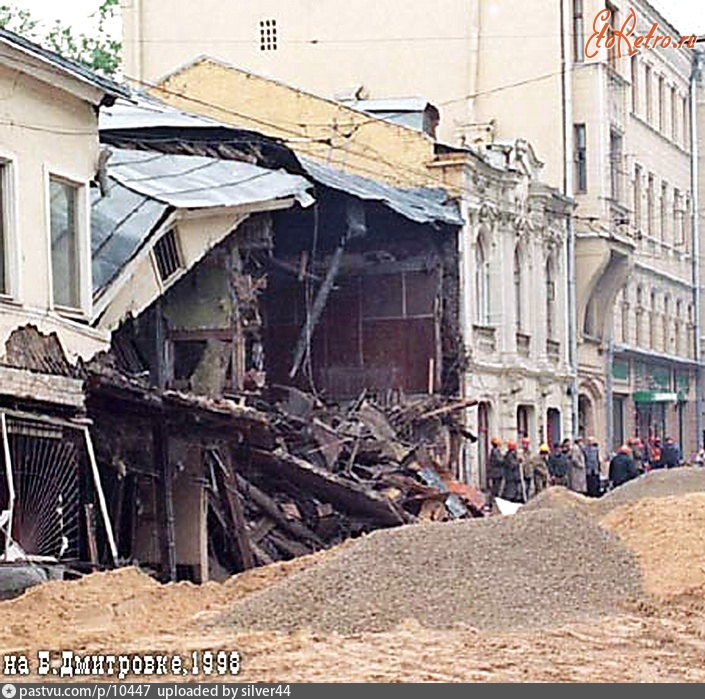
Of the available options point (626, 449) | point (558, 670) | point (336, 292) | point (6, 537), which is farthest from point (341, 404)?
point (558, 670)

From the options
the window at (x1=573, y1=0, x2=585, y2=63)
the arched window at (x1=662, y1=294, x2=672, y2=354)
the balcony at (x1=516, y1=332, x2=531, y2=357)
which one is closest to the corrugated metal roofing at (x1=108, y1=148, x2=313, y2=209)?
the balcony at (x1=516, y1=332, x2=531, y2=357)

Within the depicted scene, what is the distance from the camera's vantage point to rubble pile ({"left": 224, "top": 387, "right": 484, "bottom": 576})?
82.7 ft

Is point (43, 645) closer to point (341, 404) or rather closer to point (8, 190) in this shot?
point (8, 190)

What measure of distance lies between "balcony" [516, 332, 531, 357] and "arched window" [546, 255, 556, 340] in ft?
5.01

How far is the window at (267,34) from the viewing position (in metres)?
47.2

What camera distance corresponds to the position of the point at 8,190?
19.2m

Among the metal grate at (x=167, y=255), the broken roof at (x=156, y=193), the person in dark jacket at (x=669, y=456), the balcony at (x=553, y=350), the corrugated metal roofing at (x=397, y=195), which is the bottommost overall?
the person in dark jacket at (x=669, y=456)

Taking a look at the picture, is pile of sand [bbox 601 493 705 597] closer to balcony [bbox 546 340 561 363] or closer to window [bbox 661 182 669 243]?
balcony [bbox 546 340 561 363]

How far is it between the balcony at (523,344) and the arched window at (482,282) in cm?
170

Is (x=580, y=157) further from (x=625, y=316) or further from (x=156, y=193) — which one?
(x=156, y=193)

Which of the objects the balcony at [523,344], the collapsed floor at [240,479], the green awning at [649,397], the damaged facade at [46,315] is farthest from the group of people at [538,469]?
the damaged facade at [46,315]

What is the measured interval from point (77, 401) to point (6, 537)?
2.22 metres

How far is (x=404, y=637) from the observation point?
14.3 metres

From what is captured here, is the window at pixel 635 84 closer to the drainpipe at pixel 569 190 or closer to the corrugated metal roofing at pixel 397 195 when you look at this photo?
the drainpipe at pixel 569 190
